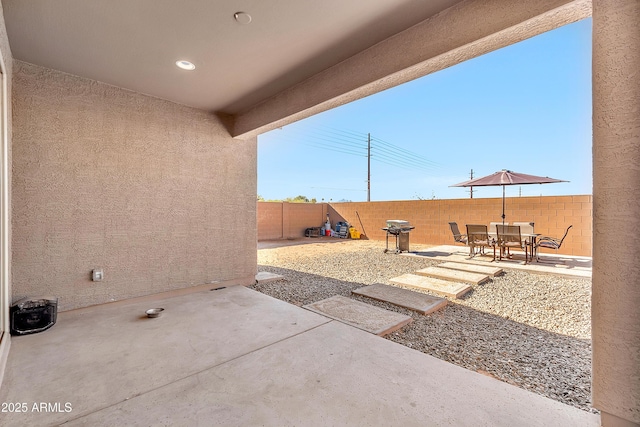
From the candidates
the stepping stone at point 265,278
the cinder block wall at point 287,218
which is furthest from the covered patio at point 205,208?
the cinder block wall at point 287,218

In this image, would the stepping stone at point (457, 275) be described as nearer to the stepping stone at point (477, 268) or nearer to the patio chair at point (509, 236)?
the stepping stone at point (477, 268)

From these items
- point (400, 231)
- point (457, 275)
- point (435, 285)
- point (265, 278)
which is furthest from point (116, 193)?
point (400, 231)

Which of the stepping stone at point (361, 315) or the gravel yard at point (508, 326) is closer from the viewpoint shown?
the gravel yard at point (508, 326)

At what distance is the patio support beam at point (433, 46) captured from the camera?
1.76 meters

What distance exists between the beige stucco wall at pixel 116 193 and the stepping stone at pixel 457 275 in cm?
339

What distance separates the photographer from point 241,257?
4445 millimetres

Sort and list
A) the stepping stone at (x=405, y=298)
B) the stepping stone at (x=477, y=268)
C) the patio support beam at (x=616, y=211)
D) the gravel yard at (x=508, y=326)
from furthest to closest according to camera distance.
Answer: the stepping stone at (x=477, y=268), the stepping stone at (x=405, y=298), the gravel yard at (x=508, y=326), the patio support beam at (x=616, y=211)

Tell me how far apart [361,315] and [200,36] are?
3.19 m

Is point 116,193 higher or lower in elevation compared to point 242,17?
lower

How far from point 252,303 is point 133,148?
8.28 ft

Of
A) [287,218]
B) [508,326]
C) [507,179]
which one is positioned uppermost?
[507,179]

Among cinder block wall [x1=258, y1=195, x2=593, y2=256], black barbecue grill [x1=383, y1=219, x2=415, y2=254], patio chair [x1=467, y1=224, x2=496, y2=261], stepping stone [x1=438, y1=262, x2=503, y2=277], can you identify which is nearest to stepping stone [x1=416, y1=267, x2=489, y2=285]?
stepping stone [x1=438, y1=262, x2=503, y2=277]

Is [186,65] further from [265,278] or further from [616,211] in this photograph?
[616,211]

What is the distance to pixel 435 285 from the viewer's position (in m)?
4.23
